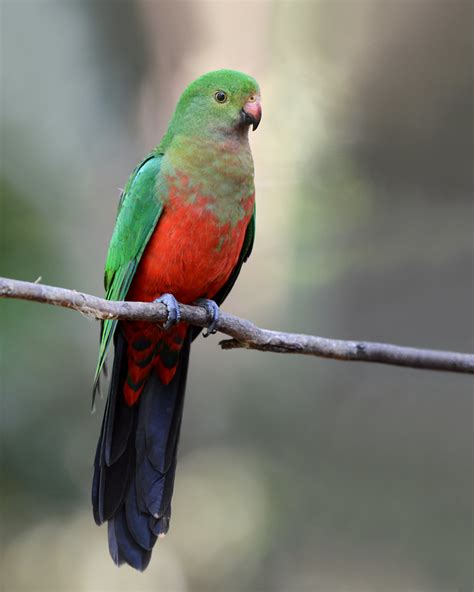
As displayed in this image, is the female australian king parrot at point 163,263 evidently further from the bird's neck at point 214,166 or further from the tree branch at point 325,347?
the tree branch at point 325,347

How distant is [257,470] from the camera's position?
207 inches

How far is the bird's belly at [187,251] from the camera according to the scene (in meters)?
3.17

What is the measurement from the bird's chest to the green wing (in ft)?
0.15

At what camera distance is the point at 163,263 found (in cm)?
321

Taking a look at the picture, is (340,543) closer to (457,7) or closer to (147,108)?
(147,108)

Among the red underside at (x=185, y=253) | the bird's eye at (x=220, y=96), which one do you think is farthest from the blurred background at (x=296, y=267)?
the bird's eye at (x=220, y=96)

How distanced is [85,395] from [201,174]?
6.20 ft

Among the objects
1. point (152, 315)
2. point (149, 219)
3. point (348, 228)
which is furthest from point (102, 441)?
point (348, 228)

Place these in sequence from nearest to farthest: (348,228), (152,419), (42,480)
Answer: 1. (152,419)
2. (42,480)
3. (348,228)

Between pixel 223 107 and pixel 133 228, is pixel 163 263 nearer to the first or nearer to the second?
pixel 133 228

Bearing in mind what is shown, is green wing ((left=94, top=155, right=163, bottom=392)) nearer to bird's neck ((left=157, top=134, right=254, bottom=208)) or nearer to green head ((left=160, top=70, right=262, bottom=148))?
bird's neck ((left=157, top=134, right=254, bottom=208))

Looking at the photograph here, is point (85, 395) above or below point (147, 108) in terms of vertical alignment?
below

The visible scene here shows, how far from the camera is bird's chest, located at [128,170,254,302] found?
3.17 m

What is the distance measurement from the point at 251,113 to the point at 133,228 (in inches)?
29.1
